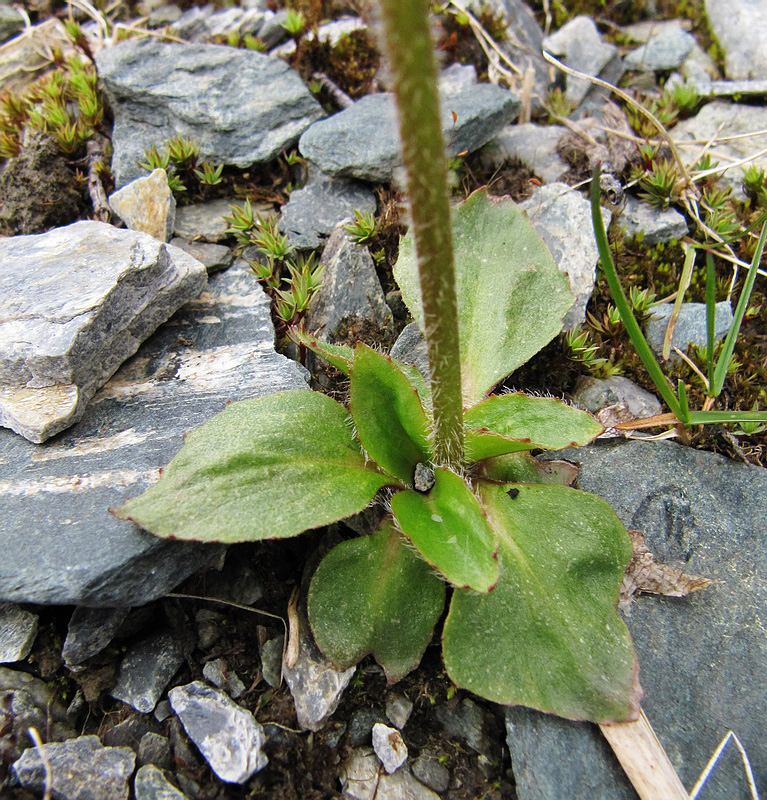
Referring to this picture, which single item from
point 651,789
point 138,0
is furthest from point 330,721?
point 138,0

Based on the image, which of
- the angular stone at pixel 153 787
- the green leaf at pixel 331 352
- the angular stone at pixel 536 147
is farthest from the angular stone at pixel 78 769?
the angular stone at pixel 536 147

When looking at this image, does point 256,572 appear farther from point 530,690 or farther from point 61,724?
point 530,690

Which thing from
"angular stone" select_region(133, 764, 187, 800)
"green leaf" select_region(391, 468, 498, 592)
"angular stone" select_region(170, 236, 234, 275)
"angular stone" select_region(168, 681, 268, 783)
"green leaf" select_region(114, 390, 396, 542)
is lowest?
"angular stone" select_region(133, 764, 187, 800)

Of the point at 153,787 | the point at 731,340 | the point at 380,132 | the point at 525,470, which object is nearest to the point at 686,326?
the point at 731,340

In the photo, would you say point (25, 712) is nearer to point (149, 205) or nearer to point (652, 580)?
point (652, 580)

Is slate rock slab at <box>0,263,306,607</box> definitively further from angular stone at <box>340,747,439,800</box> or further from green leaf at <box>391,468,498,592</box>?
angular stone at <box>340,747,439,800</box>

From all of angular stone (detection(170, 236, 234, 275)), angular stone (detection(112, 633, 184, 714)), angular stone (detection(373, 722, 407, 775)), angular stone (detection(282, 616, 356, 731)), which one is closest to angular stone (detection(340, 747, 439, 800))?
angular stone (detection(373, 722, 407, 775))

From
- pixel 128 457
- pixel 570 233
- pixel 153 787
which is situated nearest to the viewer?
pixel 153 787
